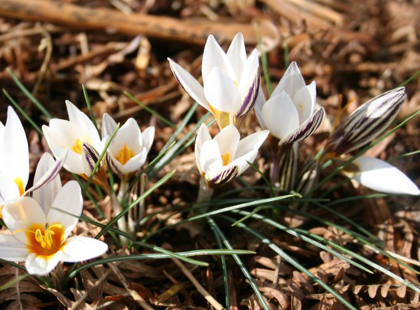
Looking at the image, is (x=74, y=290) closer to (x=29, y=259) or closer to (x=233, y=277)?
(x=29, y=259)

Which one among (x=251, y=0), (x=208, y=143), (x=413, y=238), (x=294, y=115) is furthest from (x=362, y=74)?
(x=208, y=143)

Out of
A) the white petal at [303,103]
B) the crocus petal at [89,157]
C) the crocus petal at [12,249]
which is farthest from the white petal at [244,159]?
the crocus petal at [12,249]

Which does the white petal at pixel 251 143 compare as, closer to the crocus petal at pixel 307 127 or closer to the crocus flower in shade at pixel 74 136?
the crocus petal at pixel 307 127

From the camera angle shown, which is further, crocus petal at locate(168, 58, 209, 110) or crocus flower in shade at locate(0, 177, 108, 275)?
crocus petal at locate(168, 58, 209, 110)

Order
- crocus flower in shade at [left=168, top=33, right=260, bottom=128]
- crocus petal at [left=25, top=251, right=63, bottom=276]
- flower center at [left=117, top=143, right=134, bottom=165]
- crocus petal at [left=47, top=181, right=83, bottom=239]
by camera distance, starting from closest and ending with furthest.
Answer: crocus petal at [left=25, top=251, right=63, bottom=276] → crocus petal at [left=47, top=181, right=83, bottom=239] → crocus flower in shade at [left=168, top=33, right=260, bottom=128] → flower center at [left=117, top=143, right=134, bottom=165]

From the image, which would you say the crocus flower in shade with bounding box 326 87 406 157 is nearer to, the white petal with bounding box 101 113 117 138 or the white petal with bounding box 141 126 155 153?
the white petal with bounding box 141 126 155 153

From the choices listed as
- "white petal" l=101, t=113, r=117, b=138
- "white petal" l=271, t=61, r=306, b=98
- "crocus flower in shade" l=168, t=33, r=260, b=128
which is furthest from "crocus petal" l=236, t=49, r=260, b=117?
"white petal" l=101, t=113, r=117, b=138

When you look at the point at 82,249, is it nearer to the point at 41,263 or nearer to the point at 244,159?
the point at 41,263
